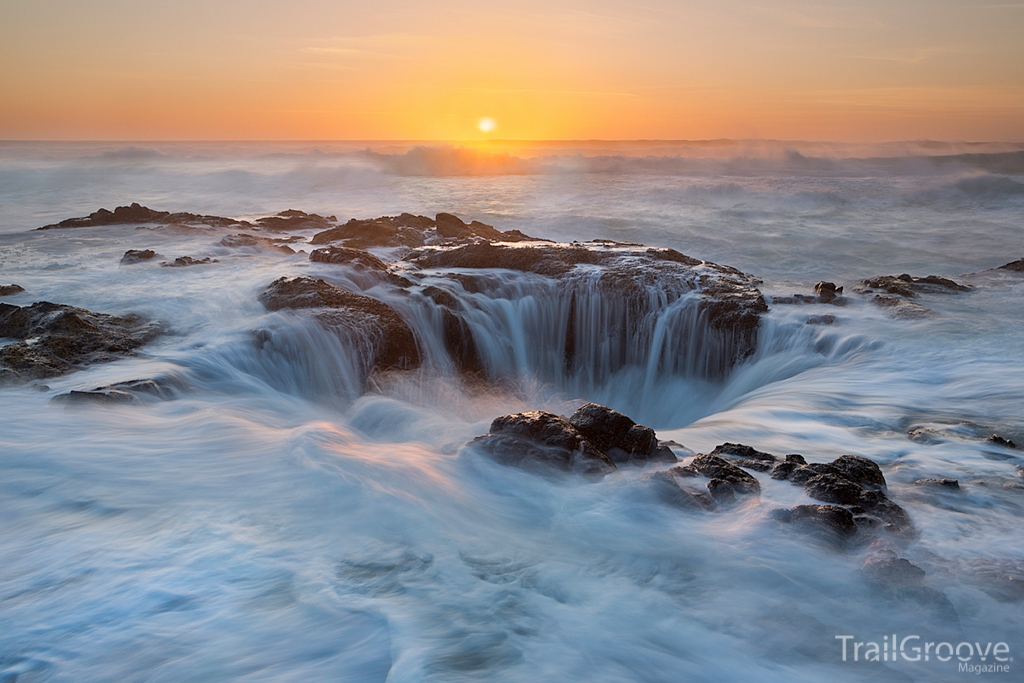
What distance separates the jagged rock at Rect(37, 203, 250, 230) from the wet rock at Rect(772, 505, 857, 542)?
53.2ft

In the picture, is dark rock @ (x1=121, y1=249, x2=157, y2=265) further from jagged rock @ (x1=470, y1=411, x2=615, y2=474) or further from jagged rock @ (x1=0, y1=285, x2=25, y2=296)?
jagged rock @ (x1=470, y1=411, x2=615, y2=474)

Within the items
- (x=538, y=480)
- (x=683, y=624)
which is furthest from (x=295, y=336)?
(x=683, y=624)

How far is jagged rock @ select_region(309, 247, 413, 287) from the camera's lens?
31.1ft

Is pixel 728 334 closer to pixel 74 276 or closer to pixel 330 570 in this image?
pixel 330 570

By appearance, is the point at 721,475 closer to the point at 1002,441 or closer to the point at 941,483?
the point at 941,483

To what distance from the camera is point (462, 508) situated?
448 cm

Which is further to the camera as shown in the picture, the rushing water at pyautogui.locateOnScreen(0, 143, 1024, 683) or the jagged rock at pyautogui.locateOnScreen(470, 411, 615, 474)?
the jagged rock at pyautogui.locateOnScreen(470, 411, 615, 474)

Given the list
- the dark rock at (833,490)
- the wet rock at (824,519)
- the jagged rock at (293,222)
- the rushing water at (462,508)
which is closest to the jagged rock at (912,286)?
the rushing water at (462,508)

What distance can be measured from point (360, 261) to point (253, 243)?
15.6ft

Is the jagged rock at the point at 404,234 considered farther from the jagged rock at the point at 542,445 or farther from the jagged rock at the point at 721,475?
the jagged rock at the point at 721,475

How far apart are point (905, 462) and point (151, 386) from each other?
21.9ft

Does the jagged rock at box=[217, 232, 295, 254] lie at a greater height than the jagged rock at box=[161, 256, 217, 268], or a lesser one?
greater

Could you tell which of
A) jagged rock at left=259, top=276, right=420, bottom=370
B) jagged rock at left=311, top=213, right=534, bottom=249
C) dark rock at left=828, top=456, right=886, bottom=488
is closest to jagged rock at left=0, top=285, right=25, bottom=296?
jagged rock at left=259, top=276, right=420, bottom=370

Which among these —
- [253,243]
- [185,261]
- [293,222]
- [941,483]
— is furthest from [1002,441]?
[293,222]
